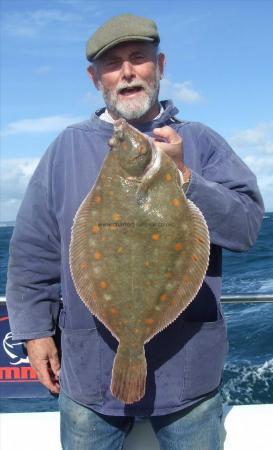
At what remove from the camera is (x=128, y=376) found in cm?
219

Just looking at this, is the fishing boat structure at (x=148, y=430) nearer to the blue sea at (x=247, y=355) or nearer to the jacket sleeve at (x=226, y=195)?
the blue sea at (x=247, y=355)

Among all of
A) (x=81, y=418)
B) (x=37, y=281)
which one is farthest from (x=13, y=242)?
(x=81, y=418)

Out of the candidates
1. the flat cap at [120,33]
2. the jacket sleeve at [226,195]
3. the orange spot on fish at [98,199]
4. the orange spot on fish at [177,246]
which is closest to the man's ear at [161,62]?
the flat cap at [120,33]

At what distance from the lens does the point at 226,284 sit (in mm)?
12391

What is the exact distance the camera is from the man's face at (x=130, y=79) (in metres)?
2.53

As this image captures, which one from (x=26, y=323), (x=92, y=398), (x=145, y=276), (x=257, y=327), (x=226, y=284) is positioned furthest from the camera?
(x=226, y=284)

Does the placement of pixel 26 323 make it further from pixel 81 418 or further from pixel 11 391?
pixel 11 391

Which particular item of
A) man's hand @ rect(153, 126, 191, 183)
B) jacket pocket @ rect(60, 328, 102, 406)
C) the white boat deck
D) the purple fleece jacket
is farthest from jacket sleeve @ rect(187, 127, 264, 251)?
the white boat deck

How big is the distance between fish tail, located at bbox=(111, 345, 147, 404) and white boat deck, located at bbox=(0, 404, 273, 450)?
0.92m

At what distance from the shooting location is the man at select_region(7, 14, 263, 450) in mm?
2406

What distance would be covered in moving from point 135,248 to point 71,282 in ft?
1.82

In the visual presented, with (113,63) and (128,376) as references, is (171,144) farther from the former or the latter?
(128,376)

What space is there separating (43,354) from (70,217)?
79cm

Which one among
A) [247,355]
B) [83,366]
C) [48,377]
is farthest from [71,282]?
[247,355]
